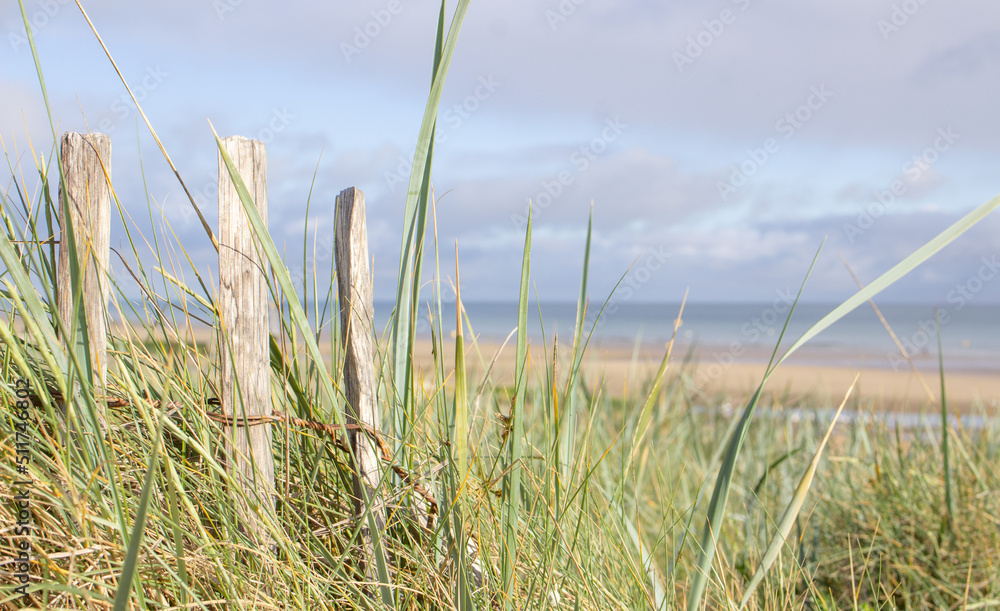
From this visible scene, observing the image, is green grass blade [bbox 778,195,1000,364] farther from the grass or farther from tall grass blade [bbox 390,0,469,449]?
tall grass blade [bbox 390,0,469,449]

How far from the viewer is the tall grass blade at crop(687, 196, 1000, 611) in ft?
3.54

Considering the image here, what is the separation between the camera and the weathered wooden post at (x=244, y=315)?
1.34 meters

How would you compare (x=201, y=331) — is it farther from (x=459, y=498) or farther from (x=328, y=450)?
(x=459, y=498)

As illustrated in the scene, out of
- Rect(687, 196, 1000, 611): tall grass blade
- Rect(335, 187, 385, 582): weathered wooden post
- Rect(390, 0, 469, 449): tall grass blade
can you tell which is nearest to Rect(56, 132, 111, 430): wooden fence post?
Rect(335, 187, 385, 582): weathered wooden post

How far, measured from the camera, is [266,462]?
1.35m

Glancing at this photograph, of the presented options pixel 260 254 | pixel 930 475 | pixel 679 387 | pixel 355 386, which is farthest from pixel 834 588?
pixel 260 254

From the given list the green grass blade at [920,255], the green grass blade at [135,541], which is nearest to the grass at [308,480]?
the green grass blade at [920,255]

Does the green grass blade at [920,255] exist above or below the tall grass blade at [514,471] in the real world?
above

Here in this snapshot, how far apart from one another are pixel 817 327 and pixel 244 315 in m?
1.17

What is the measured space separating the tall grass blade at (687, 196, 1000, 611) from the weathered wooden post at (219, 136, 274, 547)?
2.94 feet

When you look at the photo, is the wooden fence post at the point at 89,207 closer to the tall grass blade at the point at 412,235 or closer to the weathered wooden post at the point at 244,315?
the weathered wooden post at the point at 244,315

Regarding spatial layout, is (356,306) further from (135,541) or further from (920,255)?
(920,255)

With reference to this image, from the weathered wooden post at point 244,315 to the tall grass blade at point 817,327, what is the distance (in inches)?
35.2

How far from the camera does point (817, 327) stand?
1192mm
